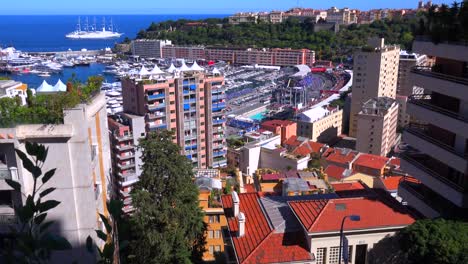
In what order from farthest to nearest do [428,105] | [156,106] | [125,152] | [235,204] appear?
[156,106] → [125,152] → [235,204] → [428,105]

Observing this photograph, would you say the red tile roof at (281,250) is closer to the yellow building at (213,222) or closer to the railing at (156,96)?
the yellow building at (213,222)

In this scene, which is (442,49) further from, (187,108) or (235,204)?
(187,108)

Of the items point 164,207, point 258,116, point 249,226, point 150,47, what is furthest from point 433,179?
point 150,47

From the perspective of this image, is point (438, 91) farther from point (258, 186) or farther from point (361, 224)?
point (258, 186)

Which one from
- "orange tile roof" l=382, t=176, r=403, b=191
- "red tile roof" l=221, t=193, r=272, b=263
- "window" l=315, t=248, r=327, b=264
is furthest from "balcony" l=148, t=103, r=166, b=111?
"window" l=315, t=248, r=327, b=264

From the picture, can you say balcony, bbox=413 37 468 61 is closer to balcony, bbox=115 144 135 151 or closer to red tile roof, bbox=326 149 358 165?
balcony, bbox=115 144 135 151

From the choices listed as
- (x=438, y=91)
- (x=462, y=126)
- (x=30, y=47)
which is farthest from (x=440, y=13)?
(x=30, y=47)
